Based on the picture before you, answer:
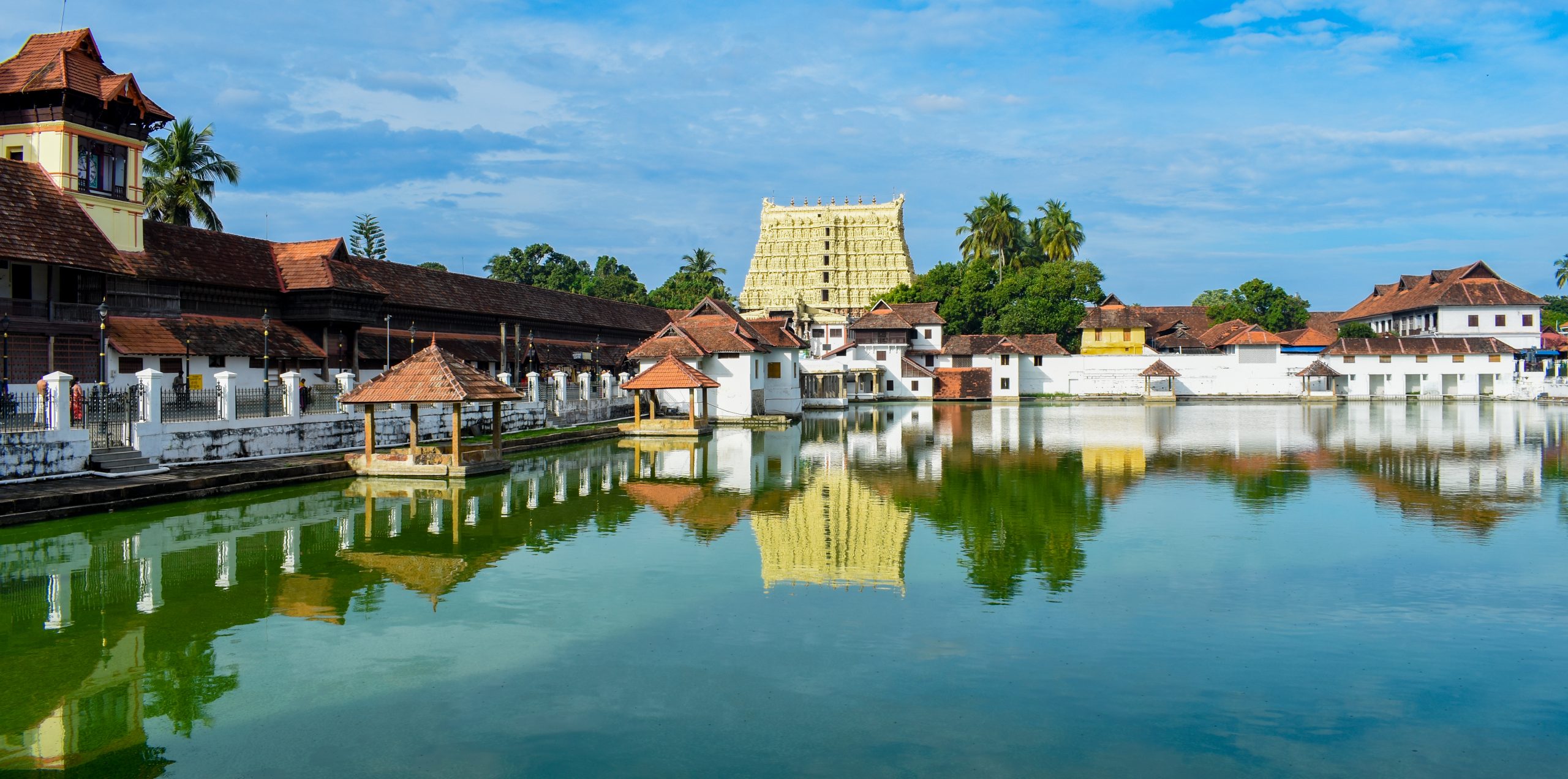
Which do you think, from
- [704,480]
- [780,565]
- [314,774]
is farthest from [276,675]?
[704,480]

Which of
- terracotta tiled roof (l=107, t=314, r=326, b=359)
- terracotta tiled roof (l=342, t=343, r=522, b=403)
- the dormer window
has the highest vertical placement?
the dormer window

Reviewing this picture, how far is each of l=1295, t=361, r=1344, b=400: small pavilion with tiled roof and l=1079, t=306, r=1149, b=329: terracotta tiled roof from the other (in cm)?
932

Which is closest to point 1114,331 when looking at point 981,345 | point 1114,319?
point 1114,319

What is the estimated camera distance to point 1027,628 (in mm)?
8438

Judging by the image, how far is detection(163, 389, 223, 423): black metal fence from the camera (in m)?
17.2

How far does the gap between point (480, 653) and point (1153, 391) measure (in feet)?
184

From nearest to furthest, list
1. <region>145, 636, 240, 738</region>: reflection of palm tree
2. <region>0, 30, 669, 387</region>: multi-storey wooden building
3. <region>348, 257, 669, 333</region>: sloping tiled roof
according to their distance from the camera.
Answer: <region>145, 636, 240, 738</region>: reflection of palm tree, <region>0, 30, 669, 387</region>: multi-storey wooden building, <region>348, 257, 669, 333</region>: sloping tiled roof

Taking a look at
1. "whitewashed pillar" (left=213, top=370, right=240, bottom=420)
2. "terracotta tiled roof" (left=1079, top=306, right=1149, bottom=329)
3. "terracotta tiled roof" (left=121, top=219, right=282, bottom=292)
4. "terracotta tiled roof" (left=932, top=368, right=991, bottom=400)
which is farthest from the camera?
"terracotta tiled roof" (left=1079, top=306, right=1149, bottom=329)

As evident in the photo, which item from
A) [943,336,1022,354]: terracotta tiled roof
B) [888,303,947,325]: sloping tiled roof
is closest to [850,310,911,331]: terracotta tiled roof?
[888,303,947,325]: sloping tiled roof

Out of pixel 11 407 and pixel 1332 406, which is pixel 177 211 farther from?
pixel 1332 406

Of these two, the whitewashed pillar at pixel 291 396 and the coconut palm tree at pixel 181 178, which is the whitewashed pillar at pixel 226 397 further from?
the coconut palm tree at pixel 181 178

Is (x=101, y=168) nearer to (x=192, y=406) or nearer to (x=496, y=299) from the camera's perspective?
(x=192, y=406)

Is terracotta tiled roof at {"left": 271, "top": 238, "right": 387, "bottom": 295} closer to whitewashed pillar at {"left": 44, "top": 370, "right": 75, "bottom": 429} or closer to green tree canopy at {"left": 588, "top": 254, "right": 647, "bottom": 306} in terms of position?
whitewashed pillar at {"left": 44, "top": 370, "right": 75, "bottom": 429}

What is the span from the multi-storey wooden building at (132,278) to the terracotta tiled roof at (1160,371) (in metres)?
37.9
